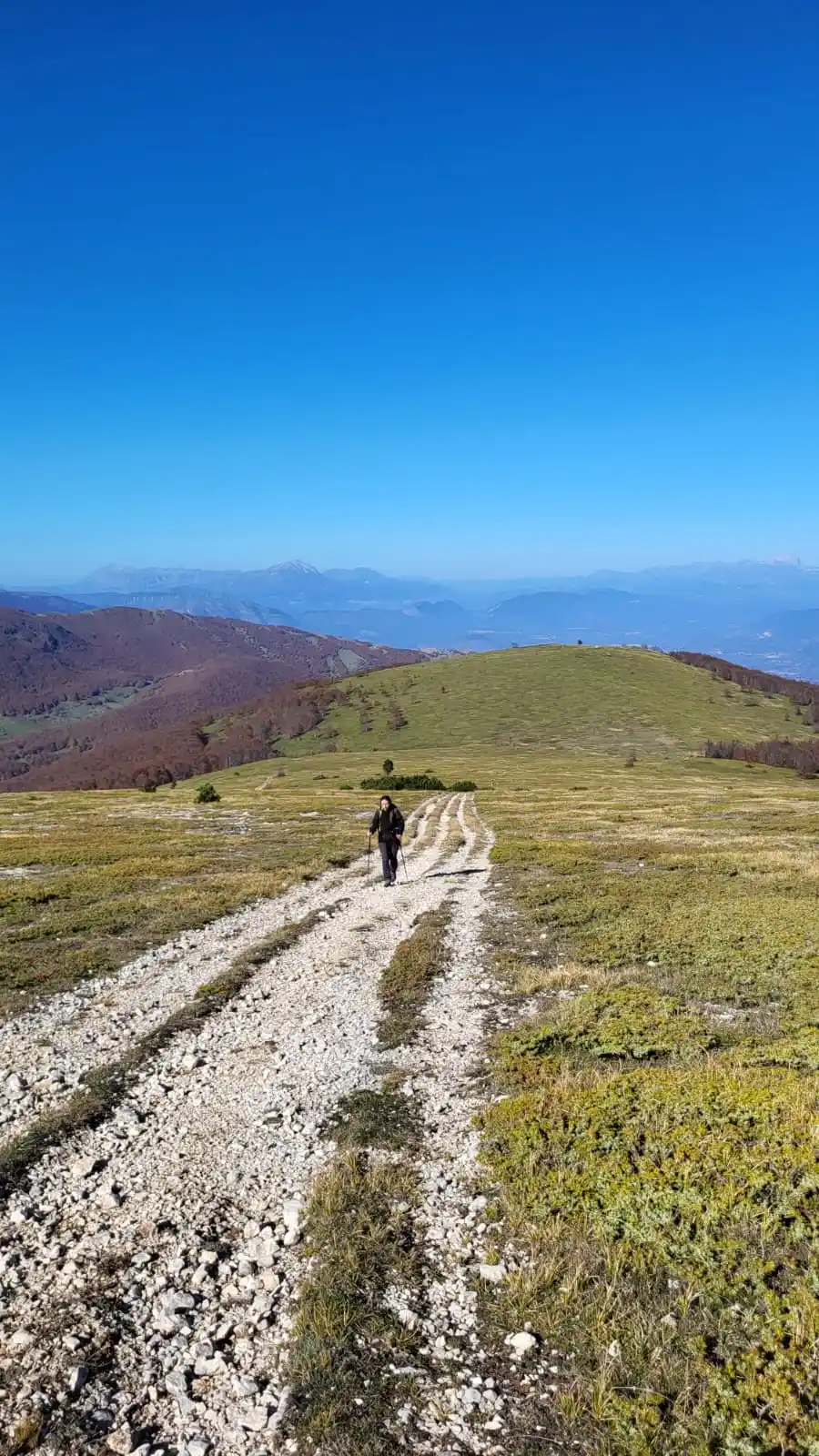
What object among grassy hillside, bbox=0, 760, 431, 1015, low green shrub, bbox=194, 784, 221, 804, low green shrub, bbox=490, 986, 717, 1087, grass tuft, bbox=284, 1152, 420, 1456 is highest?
grass tuft, bbox=284, 1152, 420, 1456

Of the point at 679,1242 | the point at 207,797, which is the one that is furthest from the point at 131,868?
the point at 207,797

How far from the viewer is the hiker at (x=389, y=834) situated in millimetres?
28391

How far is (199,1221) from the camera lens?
8.40 metres

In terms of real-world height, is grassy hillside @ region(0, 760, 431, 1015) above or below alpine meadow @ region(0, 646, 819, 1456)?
below

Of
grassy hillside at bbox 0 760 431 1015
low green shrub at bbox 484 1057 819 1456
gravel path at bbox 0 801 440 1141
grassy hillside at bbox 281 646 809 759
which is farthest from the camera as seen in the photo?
grassy hillside at bbox 281 646 809 759

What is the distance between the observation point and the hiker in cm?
2839

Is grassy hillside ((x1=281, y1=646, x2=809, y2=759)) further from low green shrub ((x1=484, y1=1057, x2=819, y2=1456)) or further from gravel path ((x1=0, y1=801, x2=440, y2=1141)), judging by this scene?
low green shrub ((x1=484, y1=1057, x2=819, y2=1456))

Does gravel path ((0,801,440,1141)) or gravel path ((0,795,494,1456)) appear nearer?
gravel path ((0,795,494,1456))

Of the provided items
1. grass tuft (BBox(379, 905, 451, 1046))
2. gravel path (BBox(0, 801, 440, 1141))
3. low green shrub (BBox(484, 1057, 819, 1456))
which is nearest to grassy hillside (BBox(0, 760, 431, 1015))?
gravel path (BBox(0, 801, 440, 1141))

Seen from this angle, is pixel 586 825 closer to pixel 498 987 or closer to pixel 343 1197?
pixel 498 987

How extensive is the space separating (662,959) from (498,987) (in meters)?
4.35

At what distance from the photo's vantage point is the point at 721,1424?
5.54m

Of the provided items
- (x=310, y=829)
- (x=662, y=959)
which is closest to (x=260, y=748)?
(x=310, y=829)

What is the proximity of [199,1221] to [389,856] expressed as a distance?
788 inches
